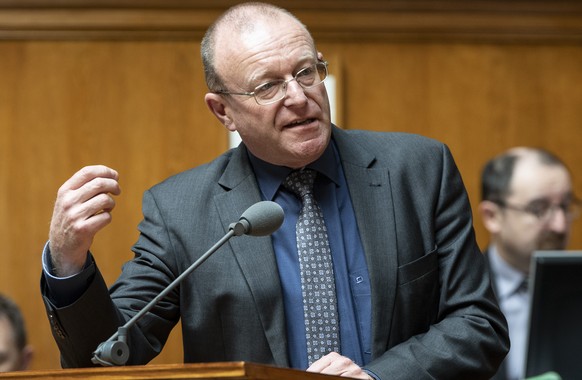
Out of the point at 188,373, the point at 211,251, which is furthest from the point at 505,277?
the point at 188,373

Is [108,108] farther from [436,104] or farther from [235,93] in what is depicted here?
[235,93]

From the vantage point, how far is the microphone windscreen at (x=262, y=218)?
2.41 metres

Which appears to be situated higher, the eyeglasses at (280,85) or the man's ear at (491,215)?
the eyeglasses at (280,85)

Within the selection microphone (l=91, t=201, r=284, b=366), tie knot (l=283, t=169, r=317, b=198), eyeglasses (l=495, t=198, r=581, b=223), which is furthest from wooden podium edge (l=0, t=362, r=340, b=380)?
eyeglasses (l=495, t=198, r=581, b=223)

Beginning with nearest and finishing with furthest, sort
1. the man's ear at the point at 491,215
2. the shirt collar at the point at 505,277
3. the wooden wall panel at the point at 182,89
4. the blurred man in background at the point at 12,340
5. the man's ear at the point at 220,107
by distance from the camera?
the man's ear at the point at 220,107 → the blurred man in background at the point at 12,340 → the shirt collar at the point at 505,277 → the man's ear at the point at 491,215 → the wooden wall panel at the point at 182,89

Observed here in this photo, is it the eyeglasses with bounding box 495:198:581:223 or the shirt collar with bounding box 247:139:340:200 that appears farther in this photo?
the eyeglasses with bounding box 495:198:581:223

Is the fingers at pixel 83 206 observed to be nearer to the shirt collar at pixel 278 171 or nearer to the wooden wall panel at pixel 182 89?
the shirt collar at pixel 278 171

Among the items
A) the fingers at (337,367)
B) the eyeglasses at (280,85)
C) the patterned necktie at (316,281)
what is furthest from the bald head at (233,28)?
the fingers at (337,367)

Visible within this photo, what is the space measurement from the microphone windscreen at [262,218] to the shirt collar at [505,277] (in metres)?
1.93

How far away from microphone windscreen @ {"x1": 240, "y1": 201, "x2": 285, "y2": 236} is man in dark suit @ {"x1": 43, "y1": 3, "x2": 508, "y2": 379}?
10.8 inches

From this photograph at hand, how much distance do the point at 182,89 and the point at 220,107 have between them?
1565 millimetres

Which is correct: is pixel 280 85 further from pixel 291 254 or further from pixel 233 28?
pixel 291 254

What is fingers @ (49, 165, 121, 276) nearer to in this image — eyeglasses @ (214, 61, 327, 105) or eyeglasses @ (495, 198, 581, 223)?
eyeglasses @ (214, 61, 327, 105)

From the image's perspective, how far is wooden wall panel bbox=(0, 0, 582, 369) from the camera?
174 inches
